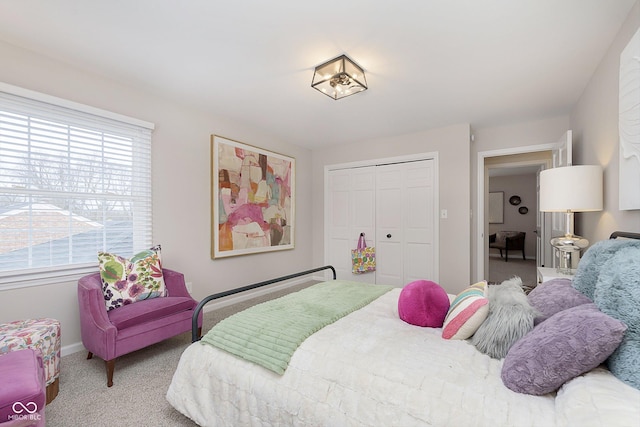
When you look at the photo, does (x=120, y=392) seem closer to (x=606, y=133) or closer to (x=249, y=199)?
Result: (x=249, y=199)

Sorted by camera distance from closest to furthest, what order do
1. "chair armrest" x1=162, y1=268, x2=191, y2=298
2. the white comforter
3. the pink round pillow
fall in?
the white comforter, the pink round pillow, "chair armrest" x1=162, y1=268, x2=191, y2=298

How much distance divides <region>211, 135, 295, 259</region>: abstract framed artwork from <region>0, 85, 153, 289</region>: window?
2.64ft

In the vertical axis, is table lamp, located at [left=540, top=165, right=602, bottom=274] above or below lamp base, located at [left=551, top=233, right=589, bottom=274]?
above

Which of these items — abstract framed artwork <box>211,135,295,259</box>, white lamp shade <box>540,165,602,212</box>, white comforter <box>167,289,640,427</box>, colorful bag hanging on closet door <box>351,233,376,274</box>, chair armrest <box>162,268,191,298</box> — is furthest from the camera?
colorful bag hanging on closet door <box>351,233,376,274</box>

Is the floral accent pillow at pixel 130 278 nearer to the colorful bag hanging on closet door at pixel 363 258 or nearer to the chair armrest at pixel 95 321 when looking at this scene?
the chair armrest at pixel 95 321

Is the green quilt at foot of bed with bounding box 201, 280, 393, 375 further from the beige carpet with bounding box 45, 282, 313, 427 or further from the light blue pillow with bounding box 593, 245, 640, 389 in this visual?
the light blue pillow with bounding box 593, 245, 640, 389

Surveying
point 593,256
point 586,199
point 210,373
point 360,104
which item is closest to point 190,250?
point 210,373

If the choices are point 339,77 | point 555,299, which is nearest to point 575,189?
point 555,299

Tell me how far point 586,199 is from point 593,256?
92cm

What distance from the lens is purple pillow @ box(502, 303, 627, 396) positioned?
90 cm

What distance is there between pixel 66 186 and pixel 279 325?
2240 millimetres

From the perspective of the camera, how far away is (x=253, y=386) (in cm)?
130

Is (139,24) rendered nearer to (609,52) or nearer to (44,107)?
(44,107)

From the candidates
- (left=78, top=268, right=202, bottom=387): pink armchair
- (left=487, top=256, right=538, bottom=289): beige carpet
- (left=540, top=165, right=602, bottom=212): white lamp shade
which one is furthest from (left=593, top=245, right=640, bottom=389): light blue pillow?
(left=487, top=256, right=538, bottom=289): beige carpet
